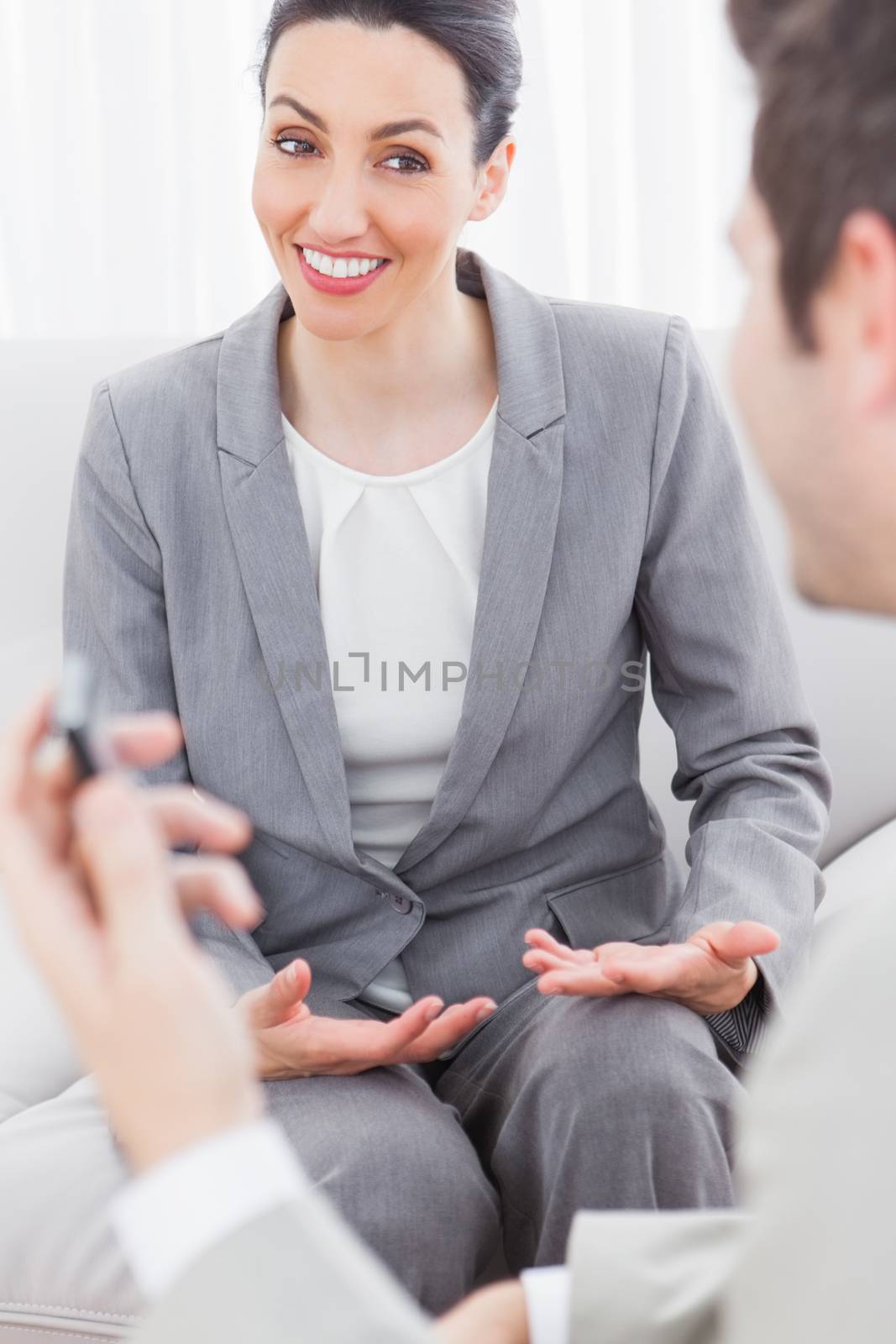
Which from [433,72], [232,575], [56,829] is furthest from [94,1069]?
[433,72]

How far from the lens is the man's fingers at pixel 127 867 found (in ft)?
1.99

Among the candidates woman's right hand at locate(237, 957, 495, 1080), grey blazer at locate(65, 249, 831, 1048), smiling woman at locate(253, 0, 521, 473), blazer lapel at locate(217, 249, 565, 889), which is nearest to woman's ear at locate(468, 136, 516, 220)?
smiling woman at locate(253, 0, 521, 473)

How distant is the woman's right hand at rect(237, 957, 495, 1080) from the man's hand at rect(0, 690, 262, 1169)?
1.97ft

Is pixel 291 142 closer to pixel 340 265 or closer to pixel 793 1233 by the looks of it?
pixel 340 265

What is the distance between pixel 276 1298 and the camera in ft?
1.94

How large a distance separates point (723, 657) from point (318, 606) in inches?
15.6

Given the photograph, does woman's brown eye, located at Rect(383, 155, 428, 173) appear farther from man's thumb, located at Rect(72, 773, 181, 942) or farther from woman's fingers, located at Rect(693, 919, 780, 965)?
man's thumb, located at Rect(72, 773, 181, 942)

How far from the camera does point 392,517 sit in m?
1.48

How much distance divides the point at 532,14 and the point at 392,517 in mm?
1184

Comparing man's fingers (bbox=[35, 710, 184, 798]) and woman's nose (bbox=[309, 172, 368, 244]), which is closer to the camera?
man's fingers (bbox=[35, 710, 184, 798])

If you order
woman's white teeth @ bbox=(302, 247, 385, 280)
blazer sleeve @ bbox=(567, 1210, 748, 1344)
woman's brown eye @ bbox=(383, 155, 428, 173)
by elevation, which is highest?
woman's brown eye @ bbox=(383, 155, 428, 173)

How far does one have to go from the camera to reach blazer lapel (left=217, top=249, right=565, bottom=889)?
1402mm

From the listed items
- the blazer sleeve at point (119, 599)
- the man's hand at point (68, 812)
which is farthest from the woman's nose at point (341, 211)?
the man's hand at point (68, 812)

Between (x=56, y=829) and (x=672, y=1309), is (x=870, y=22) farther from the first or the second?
(x=672, y=1309)
